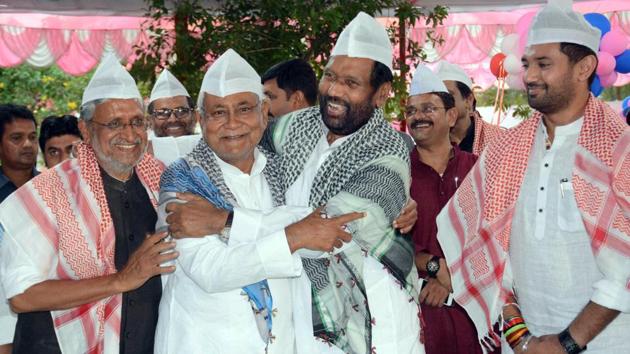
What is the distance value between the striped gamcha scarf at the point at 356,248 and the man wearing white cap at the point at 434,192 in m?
0.83

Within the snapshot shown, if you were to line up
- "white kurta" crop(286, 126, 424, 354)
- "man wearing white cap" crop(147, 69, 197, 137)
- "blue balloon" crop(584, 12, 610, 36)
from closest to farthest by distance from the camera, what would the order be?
"white kurta" crop(286, 126, 424, 354), "man wearing white cap" crop(147, 69, 197, 137), "blue balloon" crop(584, 12, 610, 36)

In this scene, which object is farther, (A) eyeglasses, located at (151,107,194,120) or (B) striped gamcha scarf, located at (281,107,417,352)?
(A) eyeglasses, located at (151,107,194,120)

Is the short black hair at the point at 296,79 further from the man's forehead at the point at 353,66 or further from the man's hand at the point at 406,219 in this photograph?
the man's hand at the point at 406,219

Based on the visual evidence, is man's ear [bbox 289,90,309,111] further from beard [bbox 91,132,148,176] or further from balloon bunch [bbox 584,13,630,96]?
balloon bunch [bbox 584,13,630,96]

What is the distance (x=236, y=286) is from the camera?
284cm

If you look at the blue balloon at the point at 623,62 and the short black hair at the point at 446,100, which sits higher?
the short black hair at the point at 446,100

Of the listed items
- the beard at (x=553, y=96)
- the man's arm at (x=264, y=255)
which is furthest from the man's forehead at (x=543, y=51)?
the man's arm at (x=264, y=255)

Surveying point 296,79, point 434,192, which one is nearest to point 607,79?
point 296,79

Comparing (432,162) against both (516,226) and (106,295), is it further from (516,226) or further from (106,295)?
(106,295)

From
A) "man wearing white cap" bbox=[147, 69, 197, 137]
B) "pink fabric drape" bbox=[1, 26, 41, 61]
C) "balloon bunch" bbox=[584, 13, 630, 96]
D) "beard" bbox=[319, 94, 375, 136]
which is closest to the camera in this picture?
"beard" bbox=[319, 94, 375, 136]

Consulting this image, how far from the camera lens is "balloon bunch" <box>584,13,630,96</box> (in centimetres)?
690

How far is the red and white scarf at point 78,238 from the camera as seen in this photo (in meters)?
3.02

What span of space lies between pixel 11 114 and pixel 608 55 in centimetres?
495

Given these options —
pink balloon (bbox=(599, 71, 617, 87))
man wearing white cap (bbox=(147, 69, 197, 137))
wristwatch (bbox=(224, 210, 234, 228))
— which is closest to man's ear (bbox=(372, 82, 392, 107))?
A: wristwatch (bbox=(224, 210, 234, 228))
